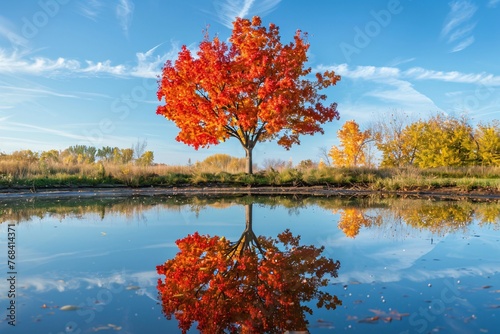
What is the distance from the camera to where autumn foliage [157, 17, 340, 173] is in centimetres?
2042

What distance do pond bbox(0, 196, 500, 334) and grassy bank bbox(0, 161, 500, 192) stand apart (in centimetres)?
947

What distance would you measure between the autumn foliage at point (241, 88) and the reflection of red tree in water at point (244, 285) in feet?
46.5

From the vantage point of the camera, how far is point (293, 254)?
607cm

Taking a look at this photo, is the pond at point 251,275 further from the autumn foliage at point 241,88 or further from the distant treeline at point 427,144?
the distant treeline at point 427,144

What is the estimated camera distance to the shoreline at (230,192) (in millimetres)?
16266

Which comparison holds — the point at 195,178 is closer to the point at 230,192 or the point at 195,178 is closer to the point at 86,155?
the point at 230,192

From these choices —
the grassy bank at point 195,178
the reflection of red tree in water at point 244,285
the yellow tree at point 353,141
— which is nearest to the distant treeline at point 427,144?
the yellow tree at point 353,141

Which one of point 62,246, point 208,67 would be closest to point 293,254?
point 62,246

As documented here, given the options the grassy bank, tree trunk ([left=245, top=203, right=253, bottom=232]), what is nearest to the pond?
tree trunk ([left=245, top=203, right=253, bottom=232])

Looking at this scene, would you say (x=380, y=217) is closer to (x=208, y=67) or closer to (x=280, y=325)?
(x=280, y=325)

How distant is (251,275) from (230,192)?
1351 centimetres

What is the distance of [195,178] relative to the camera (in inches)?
792

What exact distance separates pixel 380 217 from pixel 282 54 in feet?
43.8

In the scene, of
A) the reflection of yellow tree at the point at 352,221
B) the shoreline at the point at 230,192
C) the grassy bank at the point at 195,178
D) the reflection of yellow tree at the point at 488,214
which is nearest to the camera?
the reflection of yellow tree at the point at 352,221
